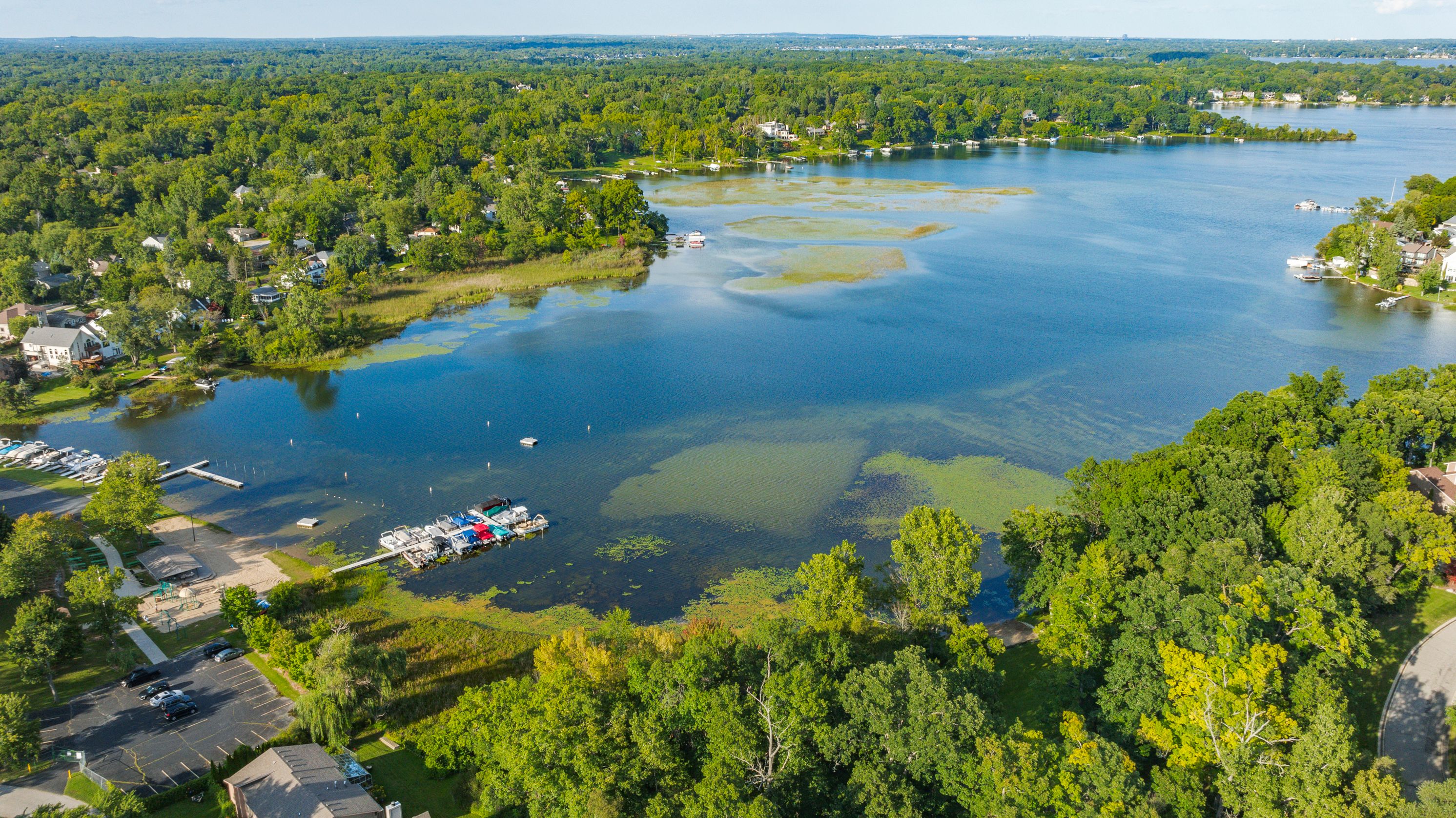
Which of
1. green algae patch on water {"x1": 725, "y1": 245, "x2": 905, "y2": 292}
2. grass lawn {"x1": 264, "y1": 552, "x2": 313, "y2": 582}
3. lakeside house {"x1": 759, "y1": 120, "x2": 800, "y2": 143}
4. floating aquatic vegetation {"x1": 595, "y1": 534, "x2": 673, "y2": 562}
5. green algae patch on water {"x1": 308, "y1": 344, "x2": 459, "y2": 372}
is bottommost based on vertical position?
grass lawn {"x1": 264, "y1": 552, "x2": 313, "y2": 582}

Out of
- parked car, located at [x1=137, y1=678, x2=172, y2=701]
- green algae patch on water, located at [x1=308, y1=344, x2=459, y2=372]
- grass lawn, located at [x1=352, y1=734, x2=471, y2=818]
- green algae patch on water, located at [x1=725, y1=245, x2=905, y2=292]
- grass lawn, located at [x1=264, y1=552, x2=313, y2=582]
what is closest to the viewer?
grass lawn, located at [x1=352, y1=734, x2=471, y2=818]

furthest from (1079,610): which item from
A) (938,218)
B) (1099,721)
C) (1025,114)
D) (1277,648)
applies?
(1025,114)

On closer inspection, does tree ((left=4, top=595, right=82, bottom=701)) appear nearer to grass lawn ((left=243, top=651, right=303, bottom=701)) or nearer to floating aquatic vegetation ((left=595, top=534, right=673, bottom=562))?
grass lawn ((left=243, top=651, right=303, bottom=701))

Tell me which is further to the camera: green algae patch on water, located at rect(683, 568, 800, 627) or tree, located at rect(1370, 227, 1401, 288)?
tree, located at rect(1370, 227, 1401, 288)

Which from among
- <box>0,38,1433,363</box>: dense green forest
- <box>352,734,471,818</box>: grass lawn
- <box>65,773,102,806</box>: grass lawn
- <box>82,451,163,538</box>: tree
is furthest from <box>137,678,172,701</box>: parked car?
<box>0,38,1433,363</box>: dense green forest

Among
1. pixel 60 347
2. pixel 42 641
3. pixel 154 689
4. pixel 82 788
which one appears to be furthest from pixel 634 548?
pixel 60 347

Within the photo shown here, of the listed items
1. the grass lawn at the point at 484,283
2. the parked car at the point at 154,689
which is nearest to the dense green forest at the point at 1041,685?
the parked car at the point at 154,689

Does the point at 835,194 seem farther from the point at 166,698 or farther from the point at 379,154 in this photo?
the point at 166,698
